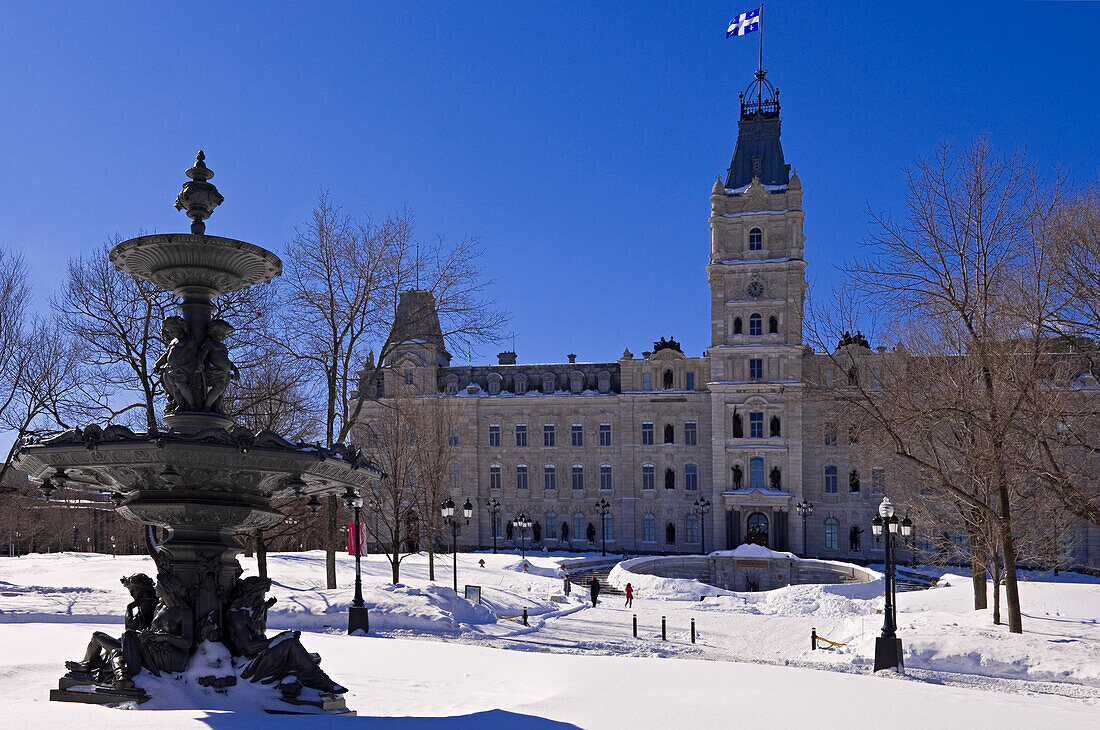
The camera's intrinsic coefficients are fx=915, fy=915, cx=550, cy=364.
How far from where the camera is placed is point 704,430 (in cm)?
6562

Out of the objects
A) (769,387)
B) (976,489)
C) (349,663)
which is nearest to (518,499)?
(769,387)

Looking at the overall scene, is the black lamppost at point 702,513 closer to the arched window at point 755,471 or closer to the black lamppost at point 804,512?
the arched window at point 755,471

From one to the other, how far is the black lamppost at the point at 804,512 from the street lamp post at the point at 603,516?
12.9 m

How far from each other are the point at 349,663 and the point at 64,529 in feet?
221

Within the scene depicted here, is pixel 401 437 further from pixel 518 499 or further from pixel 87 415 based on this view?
pixel 518 499

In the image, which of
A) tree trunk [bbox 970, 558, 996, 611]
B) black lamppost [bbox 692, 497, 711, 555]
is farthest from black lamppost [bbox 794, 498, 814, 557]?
tree trunk [bbox 970, 558, 996, 611]

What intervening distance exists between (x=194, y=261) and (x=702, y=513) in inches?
2127

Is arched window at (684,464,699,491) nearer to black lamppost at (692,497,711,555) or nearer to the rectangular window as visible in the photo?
black lamppost at (692,497,711,555)

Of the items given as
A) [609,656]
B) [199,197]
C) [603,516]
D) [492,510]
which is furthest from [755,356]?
[199,197]

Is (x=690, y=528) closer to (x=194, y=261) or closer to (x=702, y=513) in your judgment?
(x=702, y=513)

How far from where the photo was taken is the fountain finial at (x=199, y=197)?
423 inches

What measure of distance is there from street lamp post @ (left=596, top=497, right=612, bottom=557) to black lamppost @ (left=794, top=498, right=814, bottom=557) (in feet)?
42.4

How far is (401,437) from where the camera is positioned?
35.5 metres

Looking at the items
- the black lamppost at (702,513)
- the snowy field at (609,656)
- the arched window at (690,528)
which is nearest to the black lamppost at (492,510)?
the arched window at (690,528)
